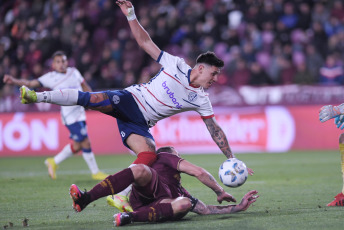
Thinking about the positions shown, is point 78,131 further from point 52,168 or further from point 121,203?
point 121,203

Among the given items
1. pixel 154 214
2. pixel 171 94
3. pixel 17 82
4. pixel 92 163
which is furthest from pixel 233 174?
pixel 92 163

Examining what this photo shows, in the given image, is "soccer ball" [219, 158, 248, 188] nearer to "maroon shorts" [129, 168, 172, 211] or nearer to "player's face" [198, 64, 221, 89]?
"maroon shorts" [129, 168, 172, 211]

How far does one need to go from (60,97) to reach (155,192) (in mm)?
1451

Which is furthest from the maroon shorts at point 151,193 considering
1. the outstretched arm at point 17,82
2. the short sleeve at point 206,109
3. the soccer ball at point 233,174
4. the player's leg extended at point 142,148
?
the outstretched arm at point 17,82

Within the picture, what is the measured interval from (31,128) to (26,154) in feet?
2.30

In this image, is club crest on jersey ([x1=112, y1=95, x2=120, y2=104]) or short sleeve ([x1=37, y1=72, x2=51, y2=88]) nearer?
club crest on jersey ([x1=112, y1=95, x2=120, y2=104])

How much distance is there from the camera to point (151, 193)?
602 centimetres

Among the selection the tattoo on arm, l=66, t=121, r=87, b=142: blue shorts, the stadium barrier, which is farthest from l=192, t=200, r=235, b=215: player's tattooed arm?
the stadium barrier

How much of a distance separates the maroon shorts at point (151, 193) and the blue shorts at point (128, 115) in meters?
1.15

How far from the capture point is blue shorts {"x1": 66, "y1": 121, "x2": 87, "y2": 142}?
1157cm

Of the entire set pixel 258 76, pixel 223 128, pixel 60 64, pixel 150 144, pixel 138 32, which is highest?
pixel 258 76

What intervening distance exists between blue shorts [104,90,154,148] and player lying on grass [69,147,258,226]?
79 cm

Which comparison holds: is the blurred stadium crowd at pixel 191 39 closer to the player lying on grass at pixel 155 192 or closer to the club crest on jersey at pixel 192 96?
the club crest on jersey at pixel 192 96

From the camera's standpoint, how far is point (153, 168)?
6.36 metres
